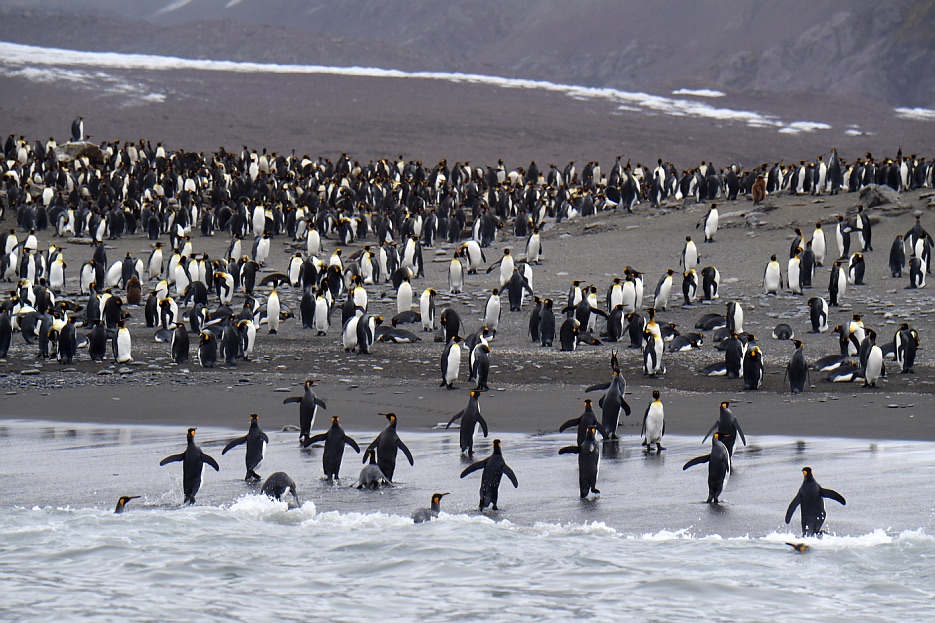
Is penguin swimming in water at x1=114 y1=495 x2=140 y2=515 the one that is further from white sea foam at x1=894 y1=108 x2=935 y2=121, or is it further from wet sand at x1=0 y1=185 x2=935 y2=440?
white sea foam at x1=894 y1=108 x2=935 y2=121

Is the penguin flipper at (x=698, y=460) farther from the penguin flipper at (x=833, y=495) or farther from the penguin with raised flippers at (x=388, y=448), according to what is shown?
the penguin with raised flippers at (x=388, y=448)

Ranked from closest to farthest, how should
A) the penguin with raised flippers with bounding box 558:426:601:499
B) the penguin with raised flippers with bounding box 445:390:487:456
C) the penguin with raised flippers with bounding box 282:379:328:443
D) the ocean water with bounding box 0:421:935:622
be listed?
the ocean water with bounding box 0:421:935:622, the penguin with raised flippers with bounding box 558:426:601:499, the penguin with raised flippers with bounding box 445:390:487:456, the penguin with raised flippers with bounding box 282:379:328:443

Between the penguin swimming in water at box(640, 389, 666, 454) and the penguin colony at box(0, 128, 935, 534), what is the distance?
0.01 meters

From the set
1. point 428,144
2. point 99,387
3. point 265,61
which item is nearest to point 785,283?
point 99,387

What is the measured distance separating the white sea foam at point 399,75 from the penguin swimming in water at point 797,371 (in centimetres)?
3846

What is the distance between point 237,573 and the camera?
780 cm

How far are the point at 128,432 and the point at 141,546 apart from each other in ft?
8.56

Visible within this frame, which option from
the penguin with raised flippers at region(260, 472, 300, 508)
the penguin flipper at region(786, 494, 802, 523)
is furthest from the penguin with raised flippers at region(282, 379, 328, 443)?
the penguin flipper at region(786, 494, 802, 523)

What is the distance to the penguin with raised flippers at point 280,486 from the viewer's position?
820 centimetres

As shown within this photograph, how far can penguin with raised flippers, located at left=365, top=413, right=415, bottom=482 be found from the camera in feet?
28.6

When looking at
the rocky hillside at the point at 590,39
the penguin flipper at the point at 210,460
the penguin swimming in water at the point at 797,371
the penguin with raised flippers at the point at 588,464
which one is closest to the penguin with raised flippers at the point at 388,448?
the penguin flipper at the point at 210,460

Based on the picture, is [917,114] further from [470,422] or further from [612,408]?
[470,422]

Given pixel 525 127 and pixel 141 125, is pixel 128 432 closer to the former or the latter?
pixel 141 125

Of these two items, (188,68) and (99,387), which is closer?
(99,387)
